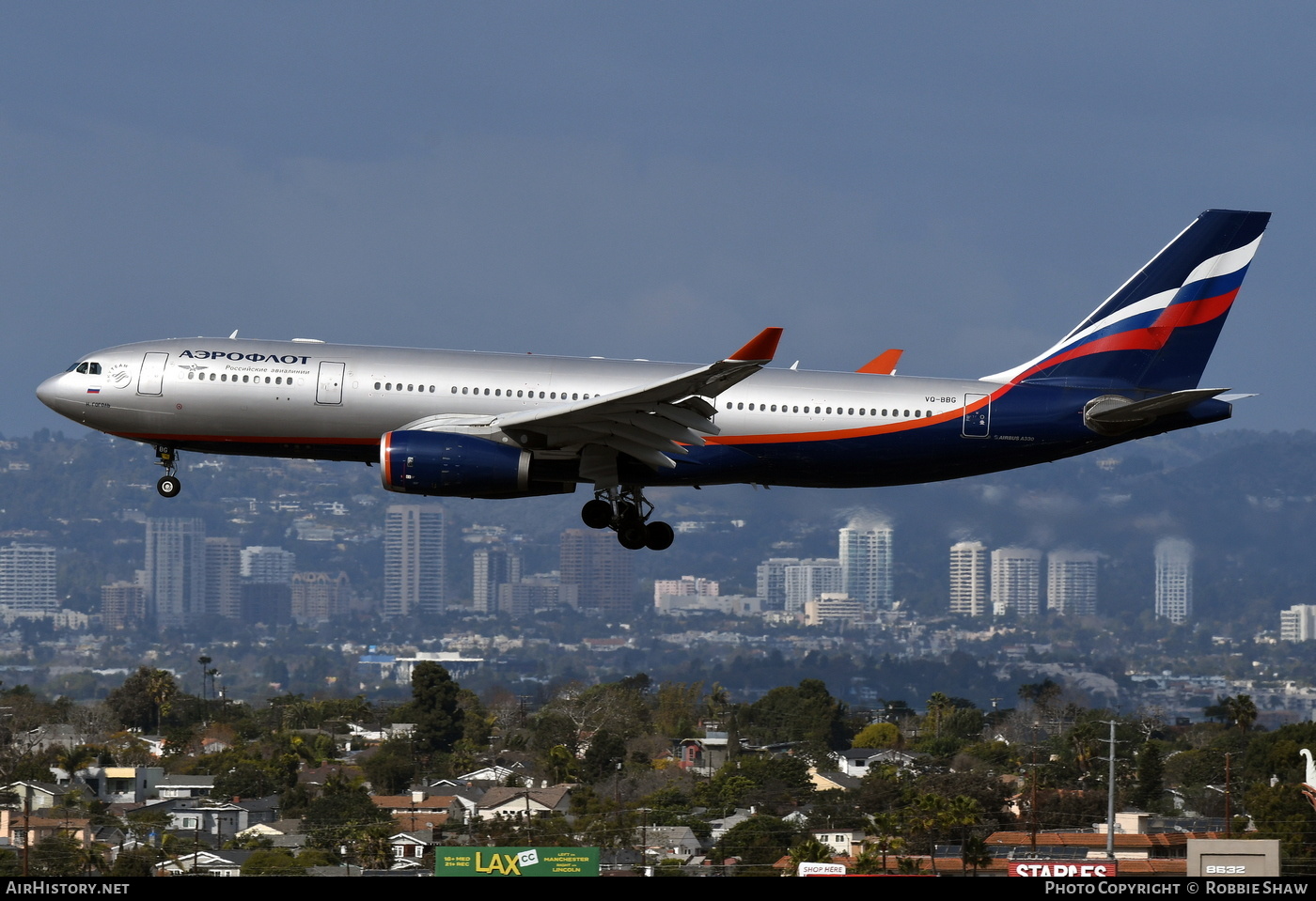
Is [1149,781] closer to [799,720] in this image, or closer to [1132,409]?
[799,720]

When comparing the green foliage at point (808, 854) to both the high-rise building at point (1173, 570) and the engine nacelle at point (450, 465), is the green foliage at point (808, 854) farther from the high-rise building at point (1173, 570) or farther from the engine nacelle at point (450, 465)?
the high-rise building at point (1173, 570)

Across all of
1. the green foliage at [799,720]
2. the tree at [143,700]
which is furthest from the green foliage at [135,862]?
the tree at [143,700]

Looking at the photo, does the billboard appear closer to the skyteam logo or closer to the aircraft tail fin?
the skyteam logo

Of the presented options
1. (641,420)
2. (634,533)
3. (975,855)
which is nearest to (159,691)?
(975,855)

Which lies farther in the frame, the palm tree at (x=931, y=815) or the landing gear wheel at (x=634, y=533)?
the palm tree at (x=931, y=815)
